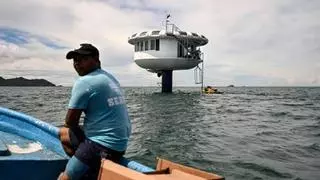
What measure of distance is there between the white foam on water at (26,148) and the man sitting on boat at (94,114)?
1370 millimetres

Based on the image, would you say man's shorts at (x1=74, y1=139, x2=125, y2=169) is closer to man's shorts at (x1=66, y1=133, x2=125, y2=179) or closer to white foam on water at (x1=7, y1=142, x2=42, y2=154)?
man's shorts at (x1=66, y1=133, x2=125, y2=179)

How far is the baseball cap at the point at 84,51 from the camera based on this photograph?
4.25m

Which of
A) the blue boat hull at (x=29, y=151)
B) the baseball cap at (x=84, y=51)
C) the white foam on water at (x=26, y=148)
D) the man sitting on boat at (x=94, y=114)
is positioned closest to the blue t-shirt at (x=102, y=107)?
the man sitting on boat at (x=94, y=114)

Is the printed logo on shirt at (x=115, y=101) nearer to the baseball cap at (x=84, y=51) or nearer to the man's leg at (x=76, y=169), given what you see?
the baseball cap at (x=84, y=51)

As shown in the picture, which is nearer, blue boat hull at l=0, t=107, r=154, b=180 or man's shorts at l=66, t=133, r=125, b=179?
man's shorts at l=66, t=133, r=125, b=179

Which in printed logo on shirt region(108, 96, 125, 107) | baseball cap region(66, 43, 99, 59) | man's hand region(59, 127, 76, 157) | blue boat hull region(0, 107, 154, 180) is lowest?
blue boat hull region(0, 107, 154, 180)

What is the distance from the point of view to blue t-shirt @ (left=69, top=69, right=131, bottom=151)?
410 cm

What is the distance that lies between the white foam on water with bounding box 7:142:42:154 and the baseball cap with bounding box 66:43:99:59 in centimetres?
178

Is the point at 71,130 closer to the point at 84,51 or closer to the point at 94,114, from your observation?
the point at 94,114

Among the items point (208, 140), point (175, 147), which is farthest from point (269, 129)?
point (175, 147)

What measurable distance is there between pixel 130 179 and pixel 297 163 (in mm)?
7798

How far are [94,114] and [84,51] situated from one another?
2.25ft

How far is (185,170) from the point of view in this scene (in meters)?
4.01

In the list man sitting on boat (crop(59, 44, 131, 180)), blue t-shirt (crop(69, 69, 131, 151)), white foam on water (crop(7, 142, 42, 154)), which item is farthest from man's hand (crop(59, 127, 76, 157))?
white foam on water (crop(7, 142, 42, 154))
